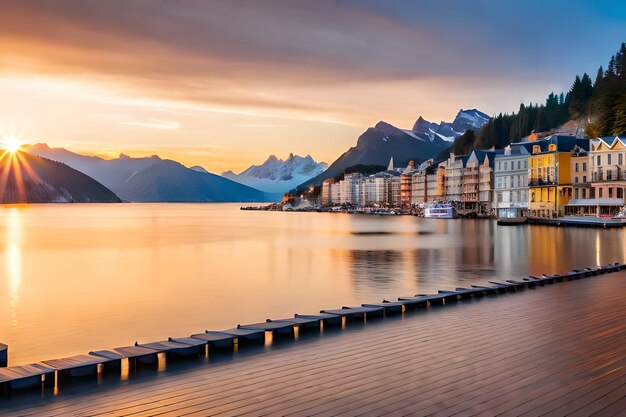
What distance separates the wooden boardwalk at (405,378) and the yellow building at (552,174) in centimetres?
10769

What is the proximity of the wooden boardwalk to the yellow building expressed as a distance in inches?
4240

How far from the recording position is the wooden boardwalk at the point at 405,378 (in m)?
10.1

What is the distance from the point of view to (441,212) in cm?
16600

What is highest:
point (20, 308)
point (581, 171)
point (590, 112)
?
point (590, 112)

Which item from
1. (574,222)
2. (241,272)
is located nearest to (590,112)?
(574,222)

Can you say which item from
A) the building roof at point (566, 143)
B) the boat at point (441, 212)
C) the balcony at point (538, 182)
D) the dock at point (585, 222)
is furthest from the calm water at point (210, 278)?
the boat at point (441, 212)

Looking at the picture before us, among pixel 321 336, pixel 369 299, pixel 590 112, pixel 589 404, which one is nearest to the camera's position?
pixel 589 404

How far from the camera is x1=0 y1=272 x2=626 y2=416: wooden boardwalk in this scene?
33.0 ft

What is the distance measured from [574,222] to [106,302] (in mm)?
90370

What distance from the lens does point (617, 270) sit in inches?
1278

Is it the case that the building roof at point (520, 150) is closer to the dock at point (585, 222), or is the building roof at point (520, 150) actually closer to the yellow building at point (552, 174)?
the yellow building at point (552, 174)

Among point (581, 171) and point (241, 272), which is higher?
point (581, 171)

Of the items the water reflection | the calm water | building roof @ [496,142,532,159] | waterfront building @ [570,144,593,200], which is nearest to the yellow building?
waterfront building @ [570,144,593,200]

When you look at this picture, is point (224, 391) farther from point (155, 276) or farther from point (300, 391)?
point (155, 276)
